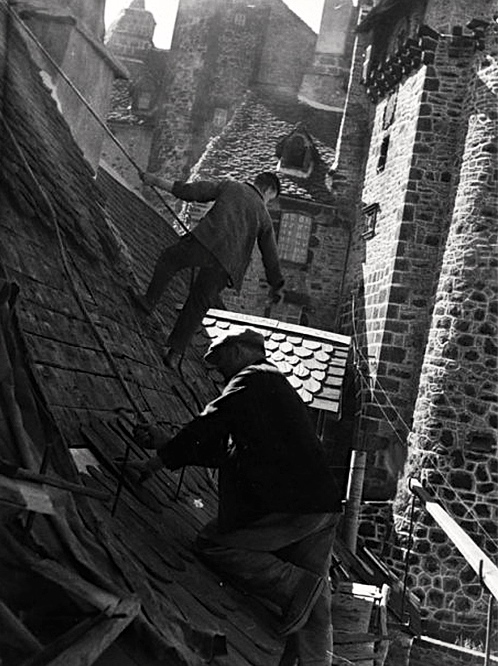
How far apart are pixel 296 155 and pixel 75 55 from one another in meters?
14.4

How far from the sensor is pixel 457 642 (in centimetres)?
1534

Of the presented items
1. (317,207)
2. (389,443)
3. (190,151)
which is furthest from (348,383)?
(190,151)

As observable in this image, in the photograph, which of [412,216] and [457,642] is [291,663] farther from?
[412,216]

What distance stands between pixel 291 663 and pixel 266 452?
926mm

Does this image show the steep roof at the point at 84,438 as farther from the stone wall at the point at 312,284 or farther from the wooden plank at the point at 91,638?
the stone wall at the point at 312,284

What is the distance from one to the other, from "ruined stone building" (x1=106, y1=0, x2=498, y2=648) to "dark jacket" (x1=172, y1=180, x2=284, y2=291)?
11366mm

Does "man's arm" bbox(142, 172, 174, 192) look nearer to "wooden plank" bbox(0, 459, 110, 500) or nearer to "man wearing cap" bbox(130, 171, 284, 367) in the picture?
"man wearing cap" bbox(130, 171, 284, 367)

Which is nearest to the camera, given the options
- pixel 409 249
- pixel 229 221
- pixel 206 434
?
pixel 206 434

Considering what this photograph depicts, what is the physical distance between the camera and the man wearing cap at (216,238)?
559 centimetres

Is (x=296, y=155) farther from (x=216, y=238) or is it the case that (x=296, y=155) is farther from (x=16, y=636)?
(x=16, y=636)

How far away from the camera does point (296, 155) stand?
23156 millimetres

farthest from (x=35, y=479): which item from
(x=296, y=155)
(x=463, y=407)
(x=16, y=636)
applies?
(x=296, y=155)

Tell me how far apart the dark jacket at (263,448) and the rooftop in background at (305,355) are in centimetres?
348

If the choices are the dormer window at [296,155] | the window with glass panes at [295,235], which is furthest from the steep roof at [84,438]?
the dormer window at [296,155]
